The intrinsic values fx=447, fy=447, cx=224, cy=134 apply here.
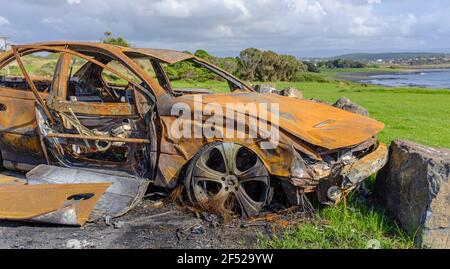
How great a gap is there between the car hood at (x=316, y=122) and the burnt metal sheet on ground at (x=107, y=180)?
120cm

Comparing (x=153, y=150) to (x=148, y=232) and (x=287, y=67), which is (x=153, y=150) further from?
(x=287, y=67)

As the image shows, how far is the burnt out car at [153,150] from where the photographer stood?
4332mm

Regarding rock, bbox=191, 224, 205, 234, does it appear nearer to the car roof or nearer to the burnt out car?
the burnt out car

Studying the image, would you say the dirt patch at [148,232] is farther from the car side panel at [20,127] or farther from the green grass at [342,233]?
the car side panel at [20,127]

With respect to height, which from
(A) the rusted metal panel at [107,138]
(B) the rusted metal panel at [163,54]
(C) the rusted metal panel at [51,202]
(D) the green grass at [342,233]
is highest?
(B) the rusted metal panel at [163,54]

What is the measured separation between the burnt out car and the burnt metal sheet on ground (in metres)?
0.01

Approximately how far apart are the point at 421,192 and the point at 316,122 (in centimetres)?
133

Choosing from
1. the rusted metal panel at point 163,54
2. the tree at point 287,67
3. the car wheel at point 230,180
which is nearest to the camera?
the car wheel at point 230,180

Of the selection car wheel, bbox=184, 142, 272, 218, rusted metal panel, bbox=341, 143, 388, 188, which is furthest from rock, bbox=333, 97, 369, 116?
car wheel, bbox=184, 142, 272, 218

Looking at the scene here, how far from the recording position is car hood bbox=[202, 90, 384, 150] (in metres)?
4.42

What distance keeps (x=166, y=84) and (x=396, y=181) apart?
3485 millimetres

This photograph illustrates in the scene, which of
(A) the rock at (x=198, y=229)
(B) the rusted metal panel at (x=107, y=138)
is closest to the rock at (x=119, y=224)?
(A) the rock at (x=198, y=229)

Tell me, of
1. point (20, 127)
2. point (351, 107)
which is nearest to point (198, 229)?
point (20, 127)
